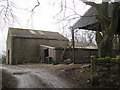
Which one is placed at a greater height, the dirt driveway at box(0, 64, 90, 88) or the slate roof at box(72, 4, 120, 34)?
the slate roof at box(72, 4, 120, 34)

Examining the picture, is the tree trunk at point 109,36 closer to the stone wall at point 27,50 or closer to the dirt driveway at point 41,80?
the dirt driveway at point 41,80

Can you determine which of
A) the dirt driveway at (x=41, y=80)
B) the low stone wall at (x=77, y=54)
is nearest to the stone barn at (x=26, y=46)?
the low stone wall at (x=77, y=54)

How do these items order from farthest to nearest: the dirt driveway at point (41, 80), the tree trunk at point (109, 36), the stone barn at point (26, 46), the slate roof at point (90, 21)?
1. the stone barn at point (26, 46)
2. the slate roof at point (90, 21)
3. the tree trunk at point (109, 36)
4. the dirt driveway at point (41, 80)

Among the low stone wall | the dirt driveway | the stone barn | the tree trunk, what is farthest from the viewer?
the stone barn

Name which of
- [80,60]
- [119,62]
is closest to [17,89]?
[119,62]

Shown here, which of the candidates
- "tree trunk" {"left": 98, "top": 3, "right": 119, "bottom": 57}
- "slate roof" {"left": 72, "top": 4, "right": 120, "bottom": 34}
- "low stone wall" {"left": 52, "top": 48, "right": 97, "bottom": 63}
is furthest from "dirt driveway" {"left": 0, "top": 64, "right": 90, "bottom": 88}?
"low stone wall" {"left": 52, "top": 48, "right": 97, "bottom": 63}

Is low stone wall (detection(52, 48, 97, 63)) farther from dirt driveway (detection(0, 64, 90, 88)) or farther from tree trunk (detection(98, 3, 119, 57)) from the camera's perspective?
tree trunk (detection(98, 3, 119, 57))

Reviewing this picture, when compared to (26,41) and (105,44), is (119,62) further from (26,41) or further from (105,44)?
(26,41)

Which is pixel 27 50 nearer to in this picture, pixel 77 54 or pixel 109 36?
pixel 77 54

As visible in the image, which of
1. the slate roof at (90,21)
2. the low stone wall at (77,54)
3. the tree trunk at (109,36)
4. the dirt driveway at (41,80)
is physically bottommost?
the dirt driveway at (41,80)

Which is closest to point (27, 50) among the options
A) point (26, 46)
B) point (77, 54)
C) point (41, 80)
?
point (26, 46)

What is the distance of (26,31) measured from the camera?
2542cm

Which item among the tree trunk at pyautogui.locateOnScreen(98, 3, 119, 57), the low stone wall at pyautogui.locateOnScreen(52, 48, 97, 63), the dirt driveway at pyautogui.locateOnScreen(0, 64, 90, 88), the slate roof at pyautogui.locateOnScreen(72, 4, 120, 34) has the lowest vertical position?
the dirt driveway at pyautogui.locateOnScreen(0, 64, 90, 88)

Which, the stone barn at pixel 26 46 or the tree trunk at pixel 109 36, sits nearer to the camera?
the tree trunk at pixel 109 36
